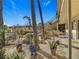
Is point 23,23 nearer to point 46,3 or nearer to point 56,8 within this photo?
point 46,3

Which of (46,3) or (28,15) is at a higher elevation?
(46,3)

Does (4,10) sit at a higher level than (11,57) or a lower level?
higher

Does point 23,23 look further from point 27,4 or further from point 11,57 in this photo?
point 11,57

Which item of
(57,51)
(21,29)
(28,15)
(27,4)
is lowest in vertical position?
(57,51)

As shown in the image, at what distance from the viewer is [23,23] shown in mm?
7637

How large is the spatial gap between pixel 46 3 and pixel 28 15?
95 centimetres

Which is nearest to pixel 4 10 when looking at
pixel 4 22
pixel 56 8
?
pixel 4 22

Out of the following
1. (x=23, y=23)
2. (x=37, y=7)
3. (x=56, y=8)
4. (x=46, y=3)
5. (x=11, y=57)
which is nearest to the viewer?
(x=11, y=57)

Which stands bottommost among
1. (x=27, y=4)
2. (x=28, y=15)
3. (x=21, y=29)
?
(x=21, y=29)

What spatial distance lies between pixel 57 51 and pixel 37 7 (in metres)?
2.33

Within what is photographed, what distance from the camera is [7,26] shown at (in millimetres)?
7848

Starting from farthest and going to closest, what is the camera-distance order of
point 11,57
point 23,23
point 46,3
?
point 46,3 → point 23,23 → point 11,57

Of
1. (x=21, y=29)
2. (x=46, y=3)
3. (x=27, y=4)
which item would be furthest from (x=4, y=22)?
(x=46, y=3)

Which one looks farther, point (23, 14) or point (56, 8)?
point (56, 8)
